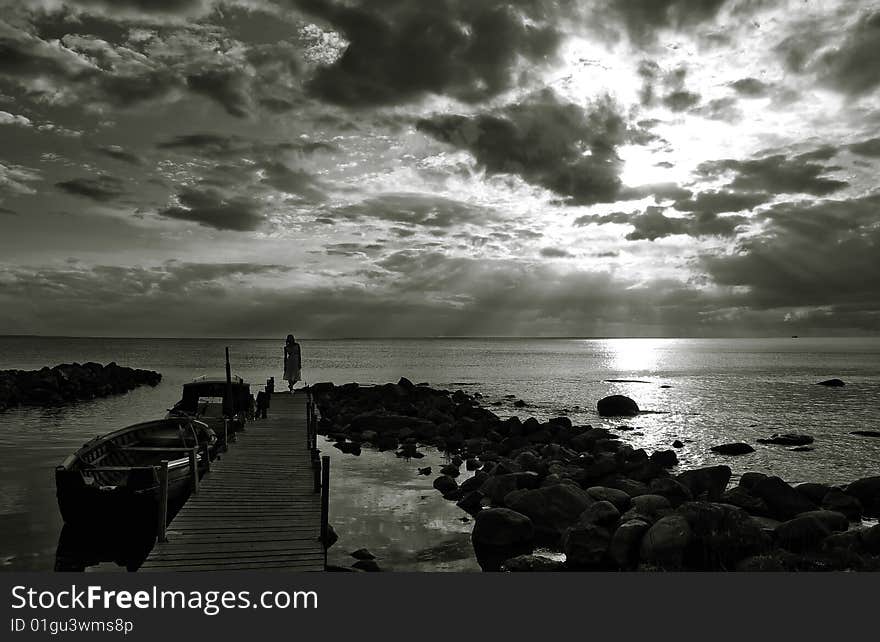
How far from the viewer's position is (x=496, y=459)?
26.7m

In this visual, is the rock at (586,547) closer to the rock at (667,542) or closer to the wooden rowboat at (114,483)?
the rock at (667,542)

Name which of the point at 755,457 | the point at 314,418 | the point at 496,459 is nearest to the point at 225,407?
the point at 314,418

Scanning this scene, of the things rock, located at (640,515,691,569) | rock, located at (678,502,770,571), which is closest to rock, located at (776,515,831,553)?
rock, located at (678,502,770,571)

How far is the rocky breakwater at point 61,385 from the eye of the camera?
49.0 m

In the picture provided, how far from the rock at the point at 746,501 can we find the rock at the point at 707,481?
1.10ft

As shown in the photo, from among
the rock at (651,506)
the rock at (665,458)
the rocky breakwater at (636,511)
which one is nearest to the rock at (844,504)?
the rocky breakwater at (636,511)

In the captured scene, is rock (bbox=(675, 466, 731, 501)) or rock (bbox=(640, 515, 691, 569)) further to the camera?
rock (bbox=(675, 466, 731, 501))

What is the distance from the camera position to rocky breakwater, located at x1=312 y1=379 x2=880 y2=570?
13.2 metres

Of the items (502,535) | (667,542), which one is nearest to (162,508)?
(502,535)

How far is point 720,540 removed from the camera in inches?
515

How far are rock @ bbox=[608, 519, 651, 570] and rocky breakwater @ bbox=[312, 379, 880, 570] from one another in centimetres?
2

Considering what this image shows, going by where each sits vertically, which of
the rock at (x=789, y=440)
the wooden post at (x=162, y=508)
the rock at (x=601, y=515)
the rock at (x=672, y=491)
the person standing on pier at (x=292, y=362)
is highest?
the person standing on pier at (x=292, y=362)

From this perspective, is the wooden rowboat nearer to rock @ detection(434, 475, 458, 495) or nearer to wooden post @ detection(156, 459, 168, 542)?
wooden post @ detection(156, 459, 168, 542)

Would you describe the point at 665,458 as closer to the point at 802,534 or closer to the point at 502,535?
the point at 802,534
